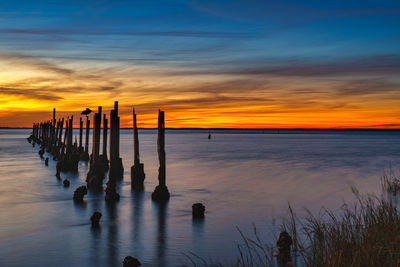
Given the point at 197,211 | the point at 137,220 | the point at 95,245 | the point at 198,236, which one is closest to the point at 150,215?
the point at 137,220

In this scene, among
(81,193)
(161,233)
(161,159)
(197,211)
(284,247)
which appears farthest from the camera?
(81,193)

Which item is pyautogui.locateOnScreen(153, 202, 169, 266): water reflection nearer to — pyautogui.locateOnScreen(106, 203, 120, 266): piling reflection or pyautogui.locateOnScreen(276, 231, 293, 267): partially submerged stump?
pyautogui.locateOnScreen(106, 203, 120, 266): piling reflection

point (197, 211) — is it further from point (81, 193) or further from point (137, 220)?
point (81, 193)

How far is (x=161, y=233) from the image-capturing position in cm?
1105

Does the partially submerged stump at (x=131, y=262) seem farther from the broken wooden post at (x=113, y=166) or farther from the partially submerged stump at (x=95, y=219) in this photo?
the broken wooden post at (x=113, y=166)

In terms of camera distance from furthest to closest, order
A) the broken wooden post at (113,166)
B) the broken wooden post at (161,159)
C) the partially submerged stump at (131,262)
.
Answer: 1. the broken wooden post at (161,159)
2. the broken wooden post at (113,166)
3. the partially submerged stump at (131,262)

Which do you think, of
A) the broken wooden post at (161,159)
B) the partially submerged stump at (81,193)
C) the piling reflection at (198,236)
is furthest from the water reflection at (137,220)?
the partially submerged stump at (81,193)

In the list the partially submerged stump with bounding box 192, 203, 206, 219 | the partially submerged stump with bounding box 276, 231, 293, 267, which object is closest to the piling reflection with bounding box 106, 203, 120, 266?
the partially submerged stump with bounding box 192, 203, 206, 219

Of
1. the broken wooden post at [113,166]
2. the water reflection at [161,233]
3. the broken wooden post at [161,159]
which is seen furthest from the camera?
the broken wooden post at [161,159]

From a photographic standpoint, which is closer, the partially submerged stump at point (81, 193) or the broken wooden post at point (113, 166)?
the broken wooden post at point (113, 166)

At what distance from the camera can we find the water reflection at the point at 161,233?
29.3 feet

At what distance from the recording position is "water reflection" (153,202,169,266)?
893cm

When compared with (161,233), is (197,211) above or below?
above

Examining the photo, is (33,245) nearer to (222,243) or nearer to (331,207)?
(222,243)
